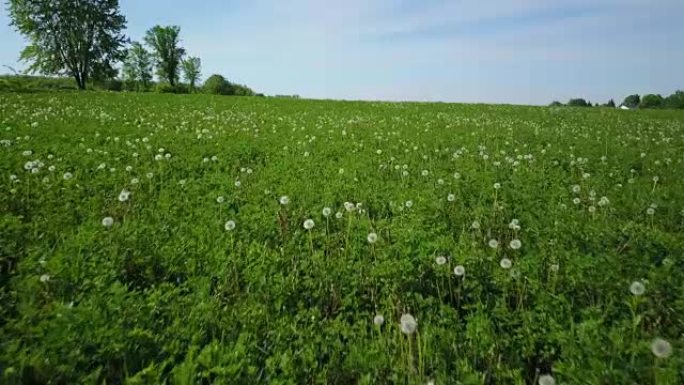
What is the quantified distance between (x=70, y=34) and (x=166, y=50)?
1729 inches

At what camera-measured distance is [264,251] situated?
3984mm

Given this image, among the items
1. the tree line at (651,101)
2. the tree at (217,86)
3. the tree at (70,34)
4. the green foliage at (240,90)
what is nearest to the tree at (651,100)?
the tree line at (651,101)

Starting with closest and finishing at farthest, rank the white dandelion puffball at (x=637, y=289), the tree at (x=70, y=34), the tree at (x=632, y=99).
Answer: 1. the white dandelion puffball at (x=637, y=289)
2. the tree at (x=70, y=34)
3. the tree at (x=632, y=99)

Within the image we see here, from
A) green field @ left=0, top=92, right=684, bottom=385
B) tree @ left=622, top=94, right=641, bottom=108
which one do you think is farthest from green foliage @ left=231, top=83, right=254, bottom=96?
tree @ left=622, top=94, right=641, bottom=108

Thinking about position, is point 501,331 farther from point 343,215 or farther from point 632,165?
point 632,165

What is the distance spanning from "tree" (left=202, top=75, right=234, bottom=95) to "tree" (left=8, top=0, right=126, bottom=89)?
2615 cm

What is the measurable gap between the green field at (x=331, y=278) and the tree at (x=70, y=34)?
50878 mm

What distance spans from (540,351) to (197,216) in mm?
3842

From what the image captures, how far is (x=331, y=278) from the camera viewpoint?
12.1ft

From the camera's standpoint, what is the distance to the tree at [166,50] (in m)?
88.1

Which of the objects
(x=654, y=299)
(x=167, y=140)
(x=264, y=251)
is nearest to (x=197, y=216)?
(x=264, y=251)

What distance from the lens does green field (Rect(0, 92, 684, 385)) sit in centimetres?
251

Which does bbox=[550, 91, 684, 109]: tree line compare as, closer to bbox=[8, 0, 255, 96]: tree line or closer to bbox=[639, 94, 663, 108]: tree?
bbox=[639, 94, 663, 108]: tree

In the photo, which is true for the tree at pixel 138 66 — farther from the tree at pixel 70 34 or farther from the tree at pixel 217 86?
the tree at pixel 70 34
